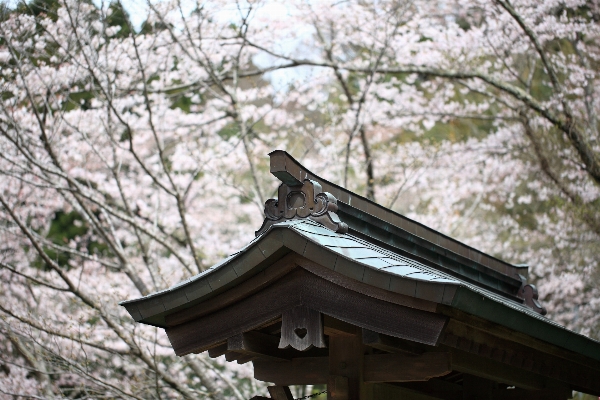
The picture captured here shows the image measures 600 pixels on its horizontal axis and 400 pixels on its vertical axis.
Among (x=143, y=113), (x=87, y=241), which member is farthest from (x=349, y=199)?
(x=87, y=241)

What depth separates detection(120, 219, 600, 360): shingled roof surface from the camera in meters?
2.88

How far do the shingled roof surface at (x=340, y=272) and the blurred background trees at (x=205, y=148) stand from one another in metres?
3.57

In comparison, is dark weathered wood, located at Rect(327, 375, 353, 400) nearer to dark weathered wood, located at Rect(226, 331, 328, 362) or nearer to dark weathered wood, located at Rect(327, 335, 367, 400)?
dark weathered wood, located at Rect(327, 335, 367, 400)

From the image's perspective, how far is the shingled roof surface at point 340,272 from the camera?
288 cm

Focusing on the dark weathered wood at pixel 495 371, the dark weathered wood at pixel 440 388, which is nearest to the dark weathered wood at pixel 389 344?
the dark weathered wood at pixel 495 371

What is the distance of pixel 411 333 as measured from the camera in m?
3.01

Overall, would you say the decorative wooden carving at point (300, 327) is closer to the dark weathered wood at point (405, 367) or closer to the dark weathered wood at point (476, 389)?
the dark weathered wood at point (405, 367)

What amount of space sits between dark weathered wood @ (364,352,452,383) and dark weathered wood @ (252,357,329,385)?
1.11 feet

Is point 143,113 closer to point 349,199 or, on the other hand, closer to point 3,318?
point 3,318

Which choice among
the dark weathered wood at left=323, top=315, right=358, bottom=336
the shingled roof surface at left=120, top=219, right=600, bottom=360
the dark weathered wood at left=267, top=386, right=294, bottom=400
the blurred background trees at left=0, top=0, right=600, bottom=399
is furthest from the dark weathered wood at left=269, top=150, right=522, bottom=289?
the blurred background trees at left=0, top=0, right=600, bottom=399

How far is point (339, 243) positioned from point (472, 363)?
1.01m

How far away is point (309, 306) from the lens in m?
3.28

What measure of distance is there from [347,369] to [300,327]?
1.62 ft

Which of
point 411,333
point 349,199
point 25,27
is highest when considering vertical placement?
point 25,27
